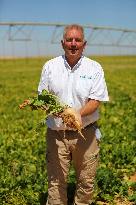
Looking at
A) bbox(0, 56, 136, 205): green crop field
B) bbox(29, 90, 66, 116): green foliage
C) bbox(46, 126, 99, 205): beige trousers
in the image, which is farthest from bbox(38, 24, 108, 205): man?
bbox(0, 56, 136, 205): green crop field

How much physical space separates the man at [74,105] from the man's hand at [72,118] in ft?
0.04

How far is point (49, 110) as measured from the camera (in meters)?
5.07

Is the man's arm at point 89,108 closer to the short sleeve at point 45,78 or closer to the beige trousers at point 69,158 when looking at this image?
the beige trousers at point 69,158

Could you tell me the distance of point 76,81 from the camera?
16.7 ft

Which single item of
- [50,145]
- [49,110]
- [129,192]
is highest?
[49,110]

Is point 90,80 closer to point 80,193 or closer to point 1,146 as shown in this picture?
point 80,193

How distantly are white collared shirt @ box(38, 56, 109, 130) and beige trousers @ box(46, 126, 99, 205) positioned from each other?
1.34 ft

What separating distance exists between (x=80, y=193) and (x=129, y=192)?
1.65 metres

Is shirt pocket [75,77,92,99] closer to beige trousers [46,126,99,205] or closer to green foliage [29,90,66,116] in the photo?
green foliage [29,90,66,116]

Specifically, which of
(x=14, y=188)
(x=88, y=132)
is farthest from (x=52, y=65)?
(x=14, y=188)

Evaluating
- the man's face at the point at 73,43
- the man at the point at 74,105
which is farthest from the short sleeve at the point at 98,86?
the man's face at the point at 73,43

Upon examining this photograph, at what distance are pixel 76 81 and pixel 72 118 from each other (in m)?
0.45

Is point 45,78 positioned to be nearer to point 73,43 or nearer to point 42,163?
point 73,43

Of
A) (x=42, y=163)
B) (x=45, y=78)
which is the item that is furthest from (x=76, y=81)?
(x=42, y=163)
